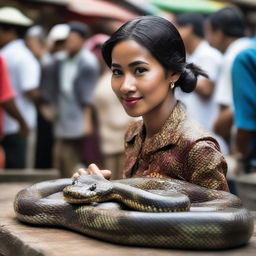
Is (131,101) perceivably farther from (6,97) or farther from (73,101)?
(73,101)

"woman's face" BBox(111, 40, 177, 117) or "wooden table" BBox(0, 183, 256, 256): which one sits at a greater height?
"woman's face" BBox(111, 40, 177, 117)

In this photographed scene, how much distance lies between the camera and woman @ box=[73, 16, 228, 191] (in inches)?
135

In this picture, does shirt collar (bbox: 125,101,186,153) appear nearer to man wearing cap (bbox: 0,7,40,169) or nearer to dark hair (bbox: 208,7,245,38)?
dark hair (bbox: 208,7,245,38)

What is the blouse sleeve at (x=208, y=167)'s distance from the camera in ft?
11.1

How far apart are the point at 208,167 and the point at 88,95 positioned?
7.27 m

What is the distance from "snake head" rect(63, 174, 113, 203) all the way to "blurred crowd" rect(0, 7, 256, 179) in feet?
8.85

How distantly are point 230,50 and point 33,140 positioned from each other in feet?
Answer: 22.3

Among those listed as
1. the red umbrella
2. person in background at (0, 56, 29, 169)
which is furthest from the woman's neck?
the red umbrella

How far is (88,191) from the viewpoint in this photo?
3.11 meters

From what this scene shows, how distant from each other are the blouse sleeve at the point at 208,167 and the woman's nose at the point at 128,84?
15.0 inches

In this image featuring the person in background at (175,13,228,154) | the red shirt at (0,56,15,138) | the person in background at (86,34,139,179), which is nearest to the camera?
the red shirt at (0,56,15,138)

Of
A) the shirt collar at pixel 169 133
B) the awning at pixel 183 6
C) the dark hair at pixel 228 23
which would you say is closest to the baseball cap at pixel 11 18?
the dark hair at pixel 228 23

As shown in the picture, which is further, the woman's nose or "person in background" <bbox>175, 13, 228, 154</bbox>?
"person in background" <bbox>175, 13, 228, 154</bbox>

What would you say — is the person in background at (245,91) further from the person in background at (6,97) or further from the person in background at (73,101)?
the person in background at (73,101)
